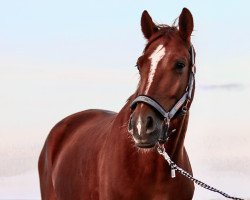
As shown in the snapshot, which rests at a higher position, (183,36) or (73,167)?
(183,36)

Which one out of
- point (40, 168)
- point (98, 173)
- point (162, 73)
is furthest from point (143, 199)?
point (40, 168)

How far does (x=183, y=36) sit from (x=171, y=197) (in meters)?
1.79

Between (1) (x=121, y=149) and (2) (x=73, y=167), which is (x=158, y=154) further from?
(2) (x=73, y=167)

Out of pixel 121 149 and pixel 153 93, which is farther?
pixel 121 149

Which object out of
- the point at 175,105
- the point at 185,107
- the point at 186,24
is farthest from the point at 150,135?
the point at 186,24

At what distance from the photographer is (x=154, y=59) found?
6254 millimetres

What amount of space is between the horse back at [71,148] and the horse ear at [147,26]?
1.41 meters

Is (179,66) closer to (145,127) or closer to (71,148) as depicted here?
(145,127)

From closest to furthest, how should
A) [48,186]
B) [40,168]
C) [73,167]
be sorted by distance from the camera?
[73,167] < [48,186] < [40,168]

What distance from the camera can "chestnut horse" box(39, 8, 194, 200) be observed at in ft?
19.9

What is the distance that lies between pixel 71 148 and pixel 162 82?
3238 millimetres

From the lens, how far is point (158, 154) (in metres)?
6.55

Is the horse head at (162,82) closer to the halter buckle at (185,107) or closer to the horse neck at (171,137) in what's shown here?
the halter buckle at (185,107)

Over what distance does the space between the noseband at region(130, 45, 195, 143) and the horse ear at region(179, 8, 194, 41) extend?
16 cm
